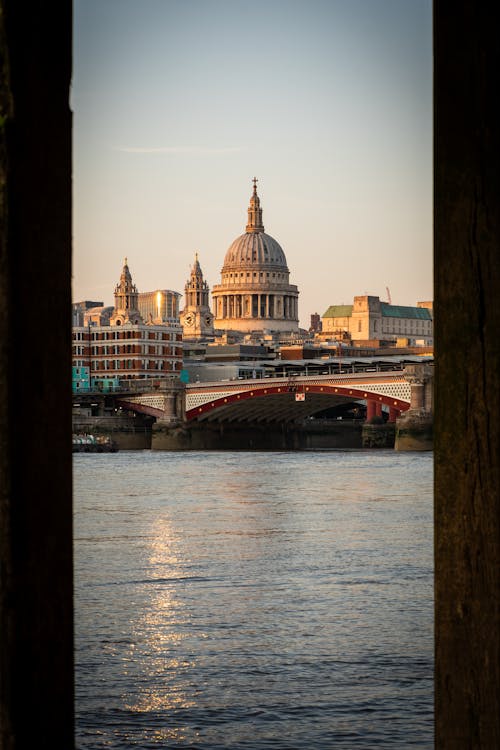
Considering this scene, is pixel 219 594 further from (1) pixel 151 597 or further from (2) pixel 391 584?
(2) pixel 391 584

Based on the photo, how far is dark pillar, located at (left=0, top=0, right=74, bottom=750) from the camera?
1.79 meters

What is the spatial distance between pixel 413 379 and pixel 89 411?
2161 centimetres

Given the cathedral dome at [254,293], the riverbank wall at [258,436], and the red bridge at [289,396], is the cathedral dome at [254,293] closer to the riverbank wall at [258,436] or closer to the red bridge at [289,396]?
the riverbank wall at [258,436]

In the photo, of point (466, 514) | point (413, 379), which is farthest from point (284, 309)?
point (466, 514)

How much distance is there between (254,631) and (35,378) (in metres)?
6.34

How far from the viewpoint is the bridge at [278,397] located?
173ft

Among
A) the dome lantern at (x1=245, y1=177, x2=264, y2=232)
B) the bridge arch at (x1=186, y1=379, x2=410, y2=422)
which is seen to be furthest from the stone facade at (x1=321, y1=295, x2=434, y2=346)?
the bridge arch at (x1=186, y1=379, x2=410, y2=422)

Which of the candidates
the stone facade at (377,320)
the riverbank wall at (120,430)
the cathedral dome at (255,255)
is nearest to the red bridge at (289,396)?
the riverbank wall at (120,430)

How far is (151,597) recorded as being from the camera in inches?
383

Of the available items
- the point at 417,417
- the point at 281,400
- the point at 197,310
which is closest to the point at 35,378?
the point at 417,417

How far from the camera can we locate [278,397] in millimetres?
57500

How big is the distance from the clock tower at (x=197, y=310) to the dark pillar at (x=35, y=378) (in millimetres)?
116542

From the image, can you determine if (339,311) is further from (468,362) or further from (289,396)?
(468,362)

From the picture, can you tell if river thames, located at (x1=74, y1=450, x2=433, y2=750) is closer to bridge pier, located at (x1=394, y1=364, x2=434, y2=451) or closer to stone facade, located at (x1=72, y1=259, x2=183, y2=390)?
bridge pier, located at (x1=394, y1=364, x2=434, y2=451)
